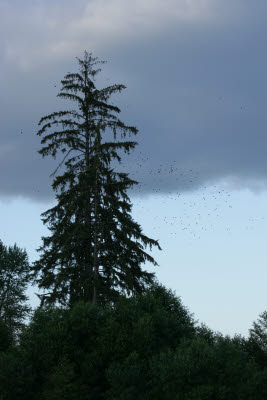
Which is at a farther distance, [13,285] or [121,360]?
[13,285]

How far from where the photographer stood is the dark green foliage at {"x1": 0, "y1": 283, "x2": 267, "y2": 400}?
3061 cm

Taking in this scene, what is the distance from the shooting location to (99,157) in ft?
124

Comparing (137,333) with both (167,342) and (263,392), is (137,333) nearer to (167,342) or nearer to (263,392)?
(167,342)

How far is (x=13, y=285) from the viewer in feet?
206

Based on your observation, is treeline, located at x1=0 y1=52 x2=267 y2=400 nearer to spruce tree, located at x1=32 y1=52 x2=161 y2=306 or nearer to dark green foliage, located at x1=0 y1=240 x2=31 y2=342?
spruce tree, located at x1=32 y1=52 x2=161 y2=306

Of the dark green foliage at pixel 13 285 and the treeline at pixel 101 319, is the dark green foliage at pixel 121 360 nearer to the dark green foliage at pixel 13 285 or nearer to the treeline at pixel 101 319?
the treeline at pixel 101 319

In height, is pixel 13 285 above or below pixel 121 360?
above

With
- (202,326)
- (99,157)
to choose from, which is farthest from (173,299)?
(99,157)

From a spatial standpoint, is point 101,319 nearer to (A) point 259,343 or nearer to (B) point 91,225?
(B) point 91,225

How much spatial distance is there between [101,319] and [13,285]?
102ft

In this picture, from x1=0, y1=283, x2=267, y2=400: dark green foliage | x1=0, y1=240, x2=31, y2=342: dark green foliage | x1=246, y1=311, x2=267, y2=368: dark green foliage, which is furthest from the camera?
x1=0, y1=240, x2=31, y2=342: dark green foliage

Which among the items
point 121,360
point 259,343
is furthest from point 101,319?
point 259,343

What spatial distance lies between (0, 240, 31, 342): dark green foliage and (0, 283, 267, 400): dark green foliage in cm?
2580

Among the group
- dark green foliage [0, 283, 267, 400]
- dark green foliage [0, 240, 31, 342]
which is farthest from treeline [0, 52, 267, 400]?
dark green foliage [0, 240, 31, 342]
